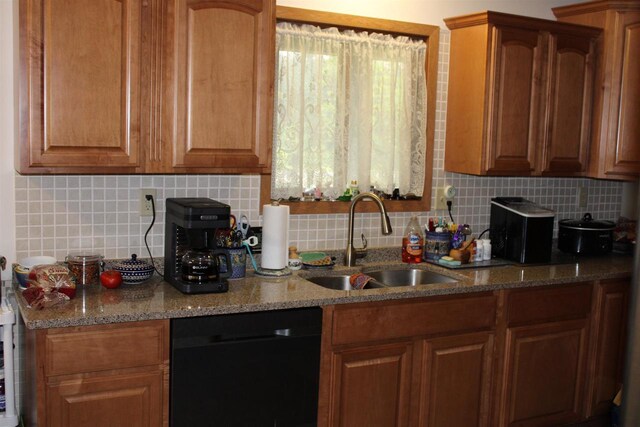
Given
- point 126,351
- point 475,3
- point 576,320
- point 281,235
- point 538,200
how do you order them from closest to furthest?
point 126,351, point 281,235, point 576,320, point 475,3, point 538,200

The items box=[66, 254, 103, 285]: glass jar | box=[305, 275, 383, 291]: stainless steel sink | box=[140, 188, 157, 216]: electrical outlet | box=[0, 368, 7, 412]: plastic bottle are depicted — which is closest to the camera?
box=[0, 368, 7, 412]: plastic bottle

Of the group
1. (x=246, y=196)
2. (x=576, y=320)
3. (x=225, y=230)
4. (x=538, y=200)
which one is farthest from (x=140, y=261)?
(x=538, y=200)

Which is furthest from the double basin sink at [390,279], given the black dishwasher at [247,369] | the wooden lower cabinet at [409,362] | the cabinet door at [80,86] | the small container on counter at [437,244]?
the cabinet door at [80,86]

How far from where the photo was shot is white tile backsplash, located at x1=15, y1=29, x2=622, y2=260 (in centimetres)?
283

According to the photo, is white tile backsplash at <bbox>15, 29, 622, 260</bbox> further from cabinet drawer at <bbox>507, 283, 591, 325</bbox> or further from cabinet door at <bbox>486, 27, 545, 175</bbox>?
cabinet drawer at <bbox>507, 283, 591, 325</bbox>

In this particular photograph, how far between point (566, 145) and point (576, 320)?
93 cm

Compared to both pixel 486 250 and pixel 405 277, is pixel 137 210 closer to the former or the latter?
pixel 405 277

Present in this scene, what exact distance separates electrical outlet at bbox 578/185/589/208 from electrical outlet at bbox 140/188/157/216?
2603 millimetres

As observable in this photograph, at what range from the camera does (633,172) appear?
3.75m

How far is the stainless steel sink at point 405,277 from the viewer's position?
342 cm

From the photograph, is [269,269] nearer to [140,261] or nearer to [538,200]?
[140,261]

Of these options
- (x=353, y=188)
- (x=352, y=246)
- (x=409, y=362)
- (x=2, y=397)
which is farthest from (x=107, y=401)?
(x=353, y=188)

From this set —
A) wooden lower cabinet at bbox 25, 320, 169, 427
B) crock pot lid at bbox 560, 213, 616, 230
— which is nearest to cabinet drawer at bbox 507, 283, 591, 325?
crock pot lid at bbox 560, 213, 616, 230

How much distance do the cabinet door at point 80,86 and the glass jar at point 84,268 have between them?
1.29 feet
